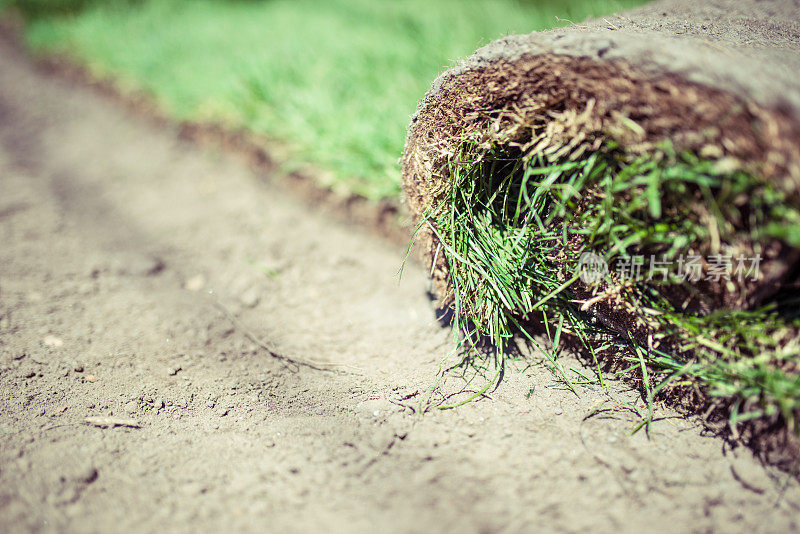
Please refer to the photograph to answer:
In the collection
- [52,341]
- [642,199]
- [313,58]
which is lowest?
[52,341]

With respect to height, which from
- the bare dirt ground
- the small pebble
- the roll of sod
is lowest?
the small pebble

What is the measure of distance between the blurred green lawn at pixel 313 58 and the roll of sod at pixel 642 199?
2.11 ft

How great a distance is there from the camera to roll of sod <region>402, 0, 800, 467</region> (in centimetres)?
109

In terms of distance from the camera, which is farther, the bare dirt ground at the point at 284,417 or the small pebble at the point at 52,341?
the small pebble at the point at 52,341

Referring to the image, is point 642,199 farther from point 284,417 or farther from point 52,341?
point 52,341

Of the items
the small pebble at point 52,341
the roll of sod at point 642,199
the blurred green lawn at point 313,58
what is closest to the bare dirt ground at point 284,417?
the small pebble at point 52,341

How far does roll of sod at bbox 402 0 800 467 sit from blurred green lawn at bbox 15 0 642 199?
2.11 feet

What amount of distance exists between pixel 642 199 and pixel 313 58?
3.17 metres

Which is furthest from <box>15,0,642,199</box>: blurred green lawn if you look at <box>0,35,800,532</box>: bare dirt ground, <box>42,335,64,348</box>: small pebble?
<box>42,335,64,348</box>: small pebble

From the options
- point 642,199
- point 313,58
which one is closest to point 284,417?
point 642,199

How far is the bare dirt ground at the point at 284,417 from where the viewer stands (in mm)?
1199

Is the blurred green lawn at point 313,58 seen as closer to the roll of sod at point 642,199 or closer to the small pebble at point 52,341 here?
the roll of sod at point 642,199

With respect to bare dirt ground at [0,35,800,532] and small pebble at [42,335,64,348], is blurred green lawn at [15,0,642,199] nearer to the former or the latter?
bare dirt ground at [0,35,800,532]

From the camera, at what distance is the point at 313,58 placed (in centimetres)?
365
